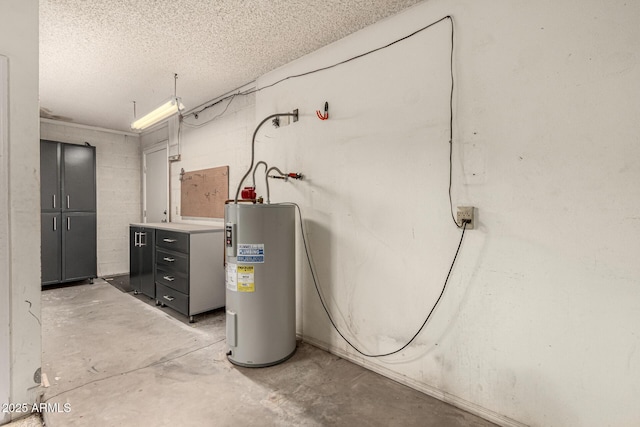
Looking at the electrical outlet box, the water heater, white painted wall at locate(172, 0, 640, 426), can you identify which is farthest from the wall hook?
the electrical outlet box

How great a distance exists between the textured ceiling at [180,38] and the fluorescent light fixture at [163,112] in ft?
1.16

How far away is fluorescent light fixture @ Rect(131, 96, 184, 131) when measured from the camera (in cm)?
275

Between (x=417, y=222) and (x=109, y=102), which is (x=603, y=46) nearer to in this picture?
(x=417, y=222)

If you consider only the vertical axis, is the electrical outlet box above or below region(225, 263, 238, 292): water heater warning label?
above

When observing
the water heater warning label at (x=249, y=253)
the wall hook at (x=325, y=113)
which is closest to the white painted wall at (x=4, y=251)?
the water heater warning label at (x=249, y=253)

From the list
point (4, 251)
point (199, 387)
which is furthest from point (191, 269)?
point (4, 251)

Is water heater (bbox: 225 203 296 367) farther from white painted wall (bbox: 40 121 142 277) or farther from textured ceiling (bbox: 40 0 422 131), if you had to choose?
white painted wall (bbox: 40 121 142 277)

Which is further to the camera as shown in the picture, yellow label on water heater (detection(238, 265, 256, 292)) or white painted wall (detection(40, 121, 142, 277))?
white painted wall (detection(40, 121, 142, 277))

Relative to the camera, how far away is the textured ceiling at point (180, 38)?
1964mm

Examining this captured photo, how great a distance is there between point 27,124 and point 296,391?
226 centimetres

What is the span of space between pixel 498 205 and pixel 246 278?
1.69 metres

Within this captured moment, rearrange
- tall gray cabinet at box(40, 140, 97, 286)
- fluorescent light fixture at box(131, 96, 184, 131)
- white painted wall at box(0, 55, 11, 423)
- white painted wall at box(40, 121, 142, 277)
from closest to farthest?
white painted wall at box(0, 55, 11, 423)
fluorescent light fixture at box(131, 96, 184, 131)
tall gray cabinet at box(40, 140, 97, 286)
white painted wall at box(40, 121, 142, 277)

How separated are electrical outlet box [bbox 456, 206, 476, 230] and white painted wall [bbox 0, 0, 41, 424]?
248 centimetres

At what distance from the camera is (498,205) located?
5.45 ft
